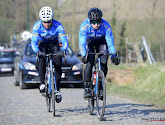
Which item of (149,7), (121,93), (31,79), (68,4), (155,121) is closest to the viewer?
(155,121)

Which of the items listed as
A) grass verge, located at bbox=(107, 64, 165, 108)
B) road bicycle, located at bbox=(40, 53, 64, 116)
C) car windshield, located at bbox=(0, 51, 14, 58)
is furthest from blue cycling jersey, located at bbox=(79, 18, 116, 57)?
car windshield, located at bbox=(0, 51, 14, 58)

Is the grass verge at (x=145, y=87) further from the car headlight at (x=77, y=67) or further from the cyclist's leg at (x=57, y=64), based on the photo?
the cyclist's leg at (x=57, y=64)

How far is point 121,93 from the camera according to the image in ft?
38.6

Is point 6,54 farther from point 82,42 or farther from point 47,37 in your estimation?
point 82,42

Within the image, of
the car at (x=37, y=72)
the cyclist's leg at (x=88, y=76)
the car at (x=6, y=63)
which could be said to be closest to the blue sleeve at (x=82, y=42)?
the cyclist's leg at (x=88, y=76)

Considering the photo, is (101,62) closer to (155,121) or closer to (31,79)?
(155,121)

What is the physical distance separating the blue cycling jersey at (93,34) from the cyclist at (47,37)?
0.69m

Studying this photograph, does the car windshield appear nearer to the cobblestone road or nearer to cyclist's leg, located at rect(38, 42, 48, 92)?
the cobblestone road

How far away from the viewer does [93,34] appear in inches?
298

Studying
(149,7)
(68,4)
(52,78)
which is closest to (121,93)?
(52,78)

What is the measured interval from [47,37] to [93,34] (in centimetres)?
119

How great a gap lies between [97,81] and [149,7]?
40.1 metres

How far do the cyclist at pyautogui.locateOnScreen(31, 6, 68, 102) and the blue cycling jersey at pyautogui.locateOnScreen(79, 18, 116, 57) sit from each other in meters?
0.69

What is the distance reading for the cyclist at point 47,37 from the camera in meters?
8.10
